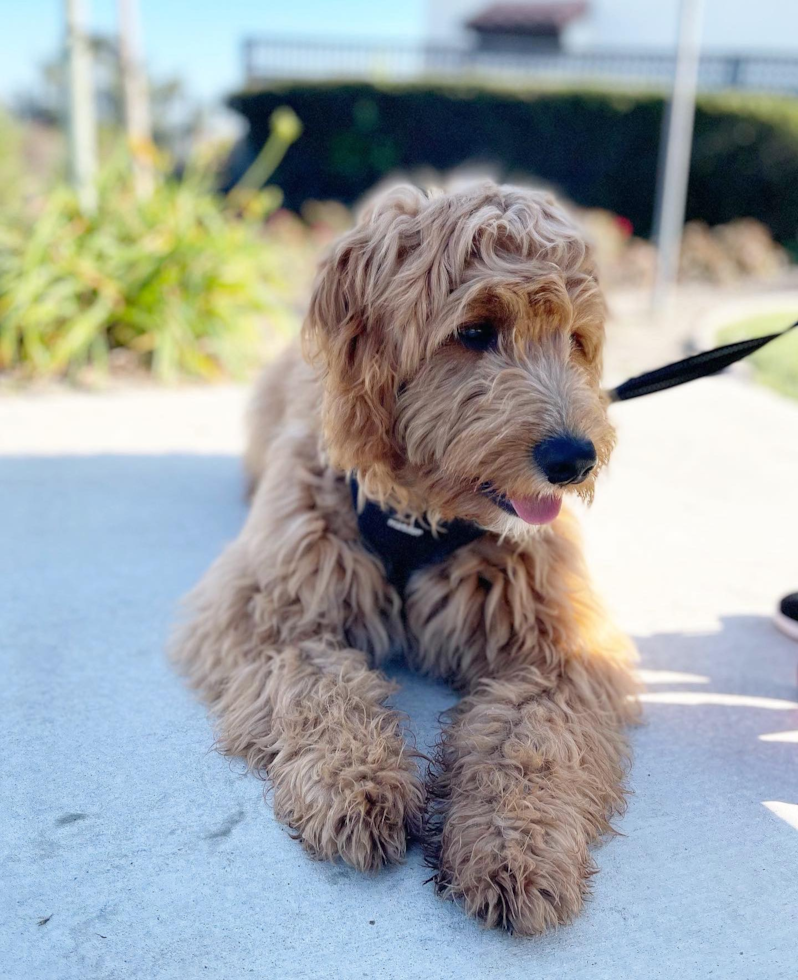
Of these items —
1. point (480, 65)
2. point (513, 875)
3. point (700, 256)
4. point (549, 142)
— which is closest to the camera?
point (513, 875)

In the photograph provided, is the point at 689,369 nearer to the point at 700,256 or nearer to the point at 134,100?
the point at 134,100

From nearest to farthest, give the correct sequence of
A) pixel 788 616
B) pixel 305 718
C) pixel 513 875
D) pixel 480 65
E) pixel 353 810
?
pixel 513 875
pixel 353 810
pixel 305 718
pixel 788 616
pixel 480 65

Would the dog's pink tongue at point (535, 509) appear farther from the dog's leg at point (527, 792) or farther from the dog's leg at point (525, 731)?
the dog's leg at point (527, 792)

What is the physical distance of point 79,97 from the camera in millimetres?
8242

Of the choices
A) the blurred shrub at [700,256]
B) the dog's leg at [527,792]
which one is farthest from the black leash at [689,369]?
the blurred shrub at [700,256]

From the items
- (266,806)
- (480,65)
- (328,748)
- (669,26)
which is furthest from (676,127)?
(669,26)

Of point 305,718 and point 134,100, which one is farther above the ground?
point 134,100

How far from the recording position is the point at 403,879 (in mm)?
2168

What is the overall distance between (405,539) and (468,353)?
70 cm

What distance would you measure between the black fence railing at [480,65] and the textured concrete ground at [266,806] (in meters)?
A: 16.9

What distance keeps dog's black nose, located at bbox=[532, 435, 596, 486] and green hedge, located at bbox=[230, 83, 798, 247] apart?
16.3 m

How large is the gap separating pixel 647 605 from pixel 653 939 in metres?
1.91

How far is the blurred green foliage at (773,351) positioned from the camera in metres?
8.08

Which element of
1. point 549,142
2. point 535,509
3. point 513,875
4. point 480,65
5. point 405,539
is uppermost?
point 480,65
